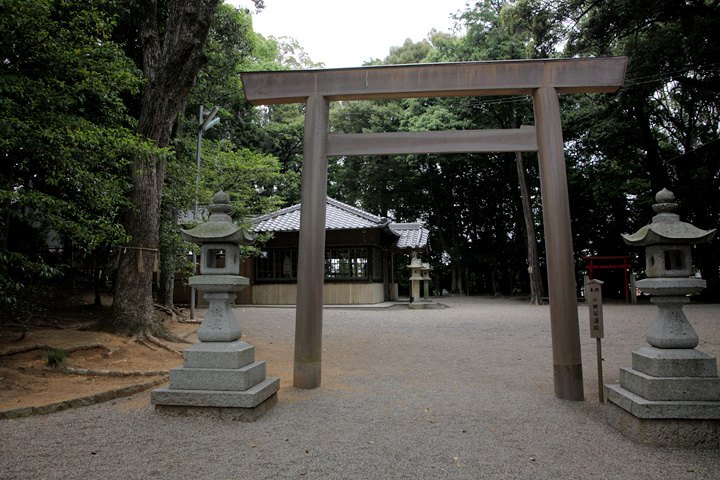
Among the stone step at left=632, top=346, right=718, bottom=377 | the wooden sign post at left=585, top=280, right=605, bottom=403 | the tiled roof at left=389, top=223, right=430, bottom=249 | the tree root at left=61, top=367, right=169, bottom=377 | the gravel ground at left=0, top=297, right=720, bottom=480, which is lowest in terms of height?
the gravel ground at left=0, top=297, right=720, bottom=480

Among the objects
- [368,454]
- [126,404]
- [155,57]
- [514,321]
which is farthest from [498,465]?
[514,321]

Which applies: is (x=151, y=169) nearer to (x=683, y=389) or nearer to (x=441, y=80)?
(x=441, y=80)

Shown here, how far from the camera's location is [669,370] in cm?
354

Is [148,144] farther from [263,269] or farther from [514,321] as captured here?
[263,269]

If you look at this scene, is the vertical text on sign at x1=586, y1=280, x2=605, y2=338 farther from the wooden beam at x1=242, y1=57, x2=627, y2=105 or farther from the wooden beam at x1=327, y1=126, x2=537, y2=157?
the wooden beam at x1=242, y1=57, x2=627, y2=105

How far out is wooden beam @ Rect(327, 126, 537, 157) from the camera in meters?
5.21

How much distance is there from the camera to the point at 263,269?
17844 millimetres

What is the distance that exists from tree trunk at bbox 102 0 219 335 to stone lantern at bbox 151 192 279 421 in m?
3.94

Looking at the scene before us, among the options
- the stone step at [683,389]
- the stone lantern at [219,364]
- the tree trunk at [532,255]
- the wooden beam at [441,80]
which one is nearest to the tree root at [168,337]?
the stone lantern at [219,364]

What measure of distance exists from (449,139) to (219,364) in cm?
363

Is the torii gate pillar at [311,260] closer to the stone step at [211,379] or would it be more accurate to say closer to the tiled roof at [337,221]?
the stone step at [211,379]

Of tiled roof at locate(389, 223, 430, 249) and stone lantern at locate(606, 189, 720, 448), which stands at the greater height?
tiled roof at locate(389, 223, 430, 249)

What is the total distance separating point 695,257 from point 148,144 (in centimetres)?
2073

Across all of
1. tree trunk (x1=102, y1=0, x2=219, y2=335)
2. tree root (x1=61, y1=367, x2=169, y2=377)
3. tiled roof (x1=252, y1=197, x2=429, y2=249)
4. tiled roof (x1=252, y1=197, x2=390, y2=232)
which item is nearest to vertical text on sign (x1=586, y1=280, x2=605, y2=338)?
tree root (x1=61, y1=367, x2=169, y2=377)
